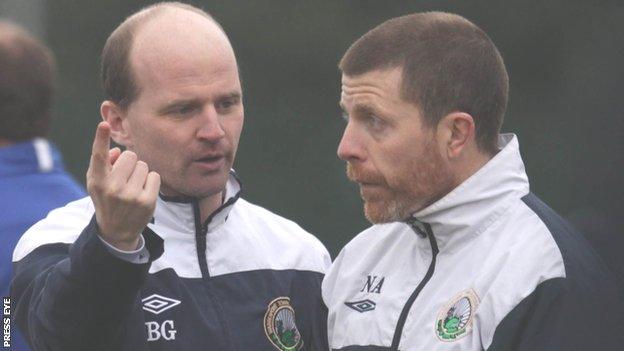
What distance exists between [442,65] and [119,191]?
933 millimetres

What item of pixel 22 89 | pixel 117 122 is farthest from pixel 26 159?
pixel 117 122

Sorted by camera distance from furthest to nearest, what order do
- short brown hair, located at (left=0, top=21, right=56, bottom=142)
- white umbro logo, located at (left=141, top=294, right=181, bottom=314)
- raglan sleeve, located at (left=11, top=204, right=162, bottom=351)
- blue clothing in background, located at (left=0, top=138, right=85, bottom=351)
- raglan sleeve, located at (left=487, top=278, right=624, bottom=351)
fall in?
short brown hair, located at (left=0, top=21, right=56, bottom=142) < blue clothing in background, located at (left=0, top=138, right=85, bottom=351) < white umbro logo, located at (left=141, top=294, right=181, bottom=314) < raglan sleeve, located at (left=11, top=204, right=162, bottom=351) < raglan sleeve, located at (left=487, top=278, right=624, bottom=351)

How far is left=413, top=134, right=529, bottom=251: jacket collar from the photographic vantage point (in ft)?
11.6

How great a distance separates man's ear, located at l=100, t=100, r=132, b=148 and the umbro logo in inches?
31.0

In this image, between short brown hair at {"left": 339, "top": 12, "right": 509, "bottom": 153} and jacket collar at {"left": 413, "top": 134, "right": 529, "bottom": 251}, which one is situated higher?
short brown hair at {"left": 339, "top": 12, "right": 509, "bottom": 153}

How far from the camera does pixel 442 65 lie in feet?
11.9

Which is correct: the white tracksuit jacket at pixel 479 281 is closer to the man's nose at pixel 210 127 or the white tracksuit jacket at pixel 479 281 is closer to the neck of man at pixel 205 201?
the neck of man at pixel 205 201

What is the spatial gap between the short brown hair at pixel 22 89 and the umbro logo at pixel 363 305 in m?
1.63

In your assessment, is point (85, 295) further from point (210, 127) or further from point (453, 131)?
point (453, 131)

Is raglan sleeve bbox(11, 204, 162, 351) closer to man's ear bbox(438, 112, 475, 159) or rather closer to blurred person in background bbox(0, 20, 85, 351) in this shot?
man's ear bbox(438, 112, 475, 159)

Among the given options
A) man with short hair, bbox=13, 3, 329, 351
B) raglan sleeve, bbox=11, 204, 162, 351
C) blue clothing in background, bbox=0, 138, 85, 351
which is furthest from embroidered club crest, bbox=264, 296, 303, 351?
blue clothing in background, bbox=0, 138, 85, 351

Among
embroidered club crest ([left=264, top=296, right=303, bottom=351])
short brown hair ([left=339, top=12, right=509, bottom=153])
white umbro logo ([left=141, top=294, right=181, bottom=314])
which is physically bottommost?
embroidered club crest ([left=264, top=296, right=303, bottom=351])

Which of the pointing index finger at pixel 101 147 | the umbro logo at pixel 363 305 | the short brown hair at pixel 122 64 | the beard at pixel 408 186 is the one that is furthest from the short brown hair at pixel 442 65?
the pointing index finger at pixel 101 147

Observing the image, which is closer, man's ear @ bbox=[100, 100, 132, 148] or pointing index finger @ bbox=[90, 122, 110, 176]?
pointing index finger @ bbox=[90, 122, 110, 176]
